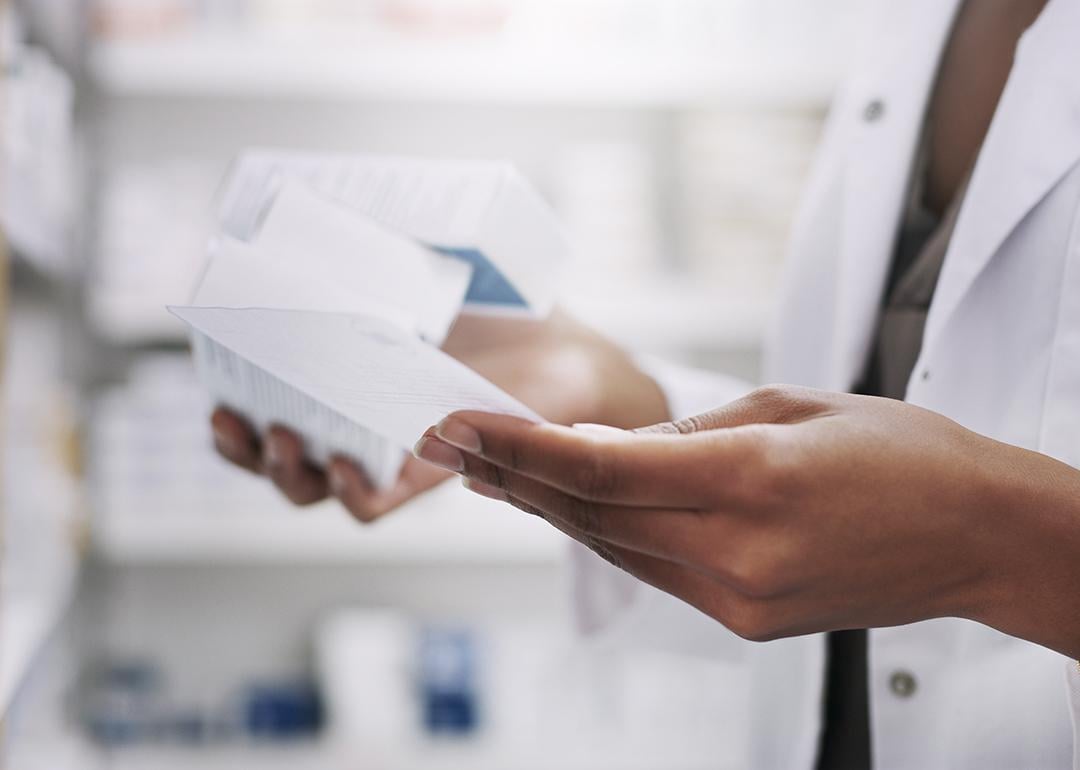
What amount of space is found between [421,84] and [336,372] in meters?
1.15

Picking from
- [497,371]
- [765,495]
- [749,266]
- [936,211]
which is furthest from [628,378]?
[749,266]

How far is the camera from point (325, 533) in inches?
60.3

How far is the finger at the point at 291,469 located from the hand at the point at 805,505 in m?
0.31

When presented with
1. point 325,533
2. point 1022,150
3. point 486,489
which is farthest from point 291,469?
point 325,533

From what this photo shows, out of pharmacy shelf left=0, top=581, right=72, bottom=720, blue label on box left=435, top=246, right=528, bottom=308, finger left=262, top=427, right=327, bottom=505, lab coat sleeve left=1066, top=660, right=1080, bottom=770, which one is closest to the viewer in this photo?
lab coat sleeve left=1066, top=660, right=1080, bottom=770


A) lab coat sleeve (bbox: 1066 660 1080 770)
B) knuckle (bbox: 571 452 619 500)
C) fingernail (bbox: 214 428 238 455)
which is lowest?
lab coat sleeve (bbox: 1066 660 1080 770)

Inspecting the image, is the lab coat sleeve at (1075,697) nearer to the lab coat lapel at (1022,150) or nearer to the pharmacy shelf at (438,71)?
the lab coat lapel at (1022,150)

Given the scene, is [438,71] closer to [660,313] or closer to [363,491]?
[660,313]

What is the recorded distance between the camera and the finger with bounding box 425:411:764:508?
35cm

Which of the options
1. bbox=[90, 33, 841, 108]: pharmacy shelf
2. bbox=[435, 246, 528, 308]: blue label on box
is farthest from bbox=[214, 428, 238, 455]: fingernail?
bbox=[90, 33, 841, 108]: pharmacy shelf

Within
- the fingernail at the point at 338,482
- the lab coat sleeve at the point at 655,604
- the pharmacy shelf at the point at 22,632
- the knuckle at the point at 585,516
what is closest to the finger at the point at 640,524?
the knuckle at the point at 585,516

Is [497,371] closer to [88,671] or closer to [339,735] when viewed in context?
[339,735]

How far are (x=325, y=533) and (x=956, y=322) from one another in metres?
1.13

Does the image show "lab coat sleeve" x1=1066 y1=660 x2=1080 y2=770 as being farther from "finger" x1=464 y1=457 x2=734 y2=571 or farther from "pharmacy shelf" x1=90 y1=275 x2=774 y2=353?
"pharmacy shelf" x1=90 y1=275 x2=774 y2=353
